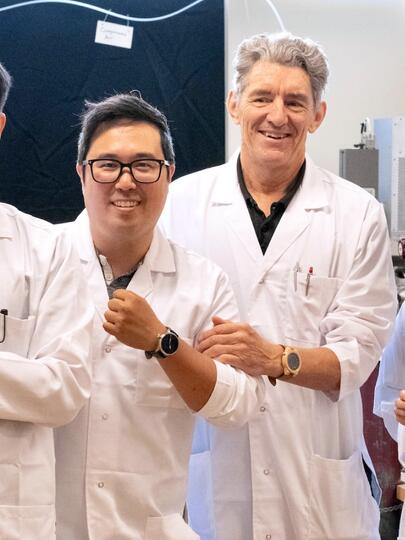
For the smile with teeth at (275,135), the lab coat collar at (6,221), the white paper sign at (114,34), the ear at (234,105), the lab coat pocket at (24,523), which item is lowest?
the lab coat pocket at (24,523)

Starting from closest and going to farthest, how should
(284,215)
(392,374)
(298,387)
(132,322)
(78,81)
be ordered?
(132,322) < (298,387) < (284,215) < (392,374) < (78,81)

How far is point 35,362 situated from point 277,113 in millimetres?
921

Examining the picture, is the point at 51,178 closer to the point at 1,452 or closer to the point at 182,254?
the point at 182,254

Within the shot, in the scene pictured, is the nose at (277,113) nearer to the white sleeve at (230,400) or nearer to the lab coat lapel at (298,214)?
the lab coat lapel at (298,214)

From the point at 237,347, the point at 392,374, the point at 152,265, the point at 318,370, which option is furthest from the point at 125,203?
the point at 392,374

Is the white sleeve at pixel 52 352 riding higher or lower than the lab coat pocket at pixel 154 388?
higher

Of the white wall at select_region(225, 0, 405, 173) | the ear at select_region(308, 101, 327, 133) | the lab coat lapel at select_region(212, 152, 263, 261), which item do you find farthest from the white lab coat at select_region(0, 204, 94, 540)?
the white wall at select_region(225, 0, 405, 173)

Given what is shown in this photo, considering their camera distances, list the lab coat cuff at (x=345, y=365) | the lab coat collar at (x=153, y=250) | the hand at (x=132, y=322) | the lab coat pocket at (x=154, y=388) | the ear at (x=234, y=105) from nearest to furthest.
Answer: the hand at (x=132, y=322) < the lab coat pocket at (x=154, y=388) < the lab coat collar at (x=153, y=250) < the lab coat cuff at (x=345, y=365) < the ear at (x=234, y=105)

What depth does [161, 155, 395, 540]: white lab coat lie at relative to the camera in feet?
6.05

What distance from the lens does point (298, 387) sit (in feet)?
6.15

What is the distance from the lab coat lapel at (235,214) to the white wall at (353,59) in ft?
6.68

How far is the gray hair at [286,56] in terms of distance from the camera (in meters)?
1.92

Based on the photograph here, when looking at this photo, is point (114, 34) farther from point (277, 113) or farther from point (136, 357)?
point (136, 357)

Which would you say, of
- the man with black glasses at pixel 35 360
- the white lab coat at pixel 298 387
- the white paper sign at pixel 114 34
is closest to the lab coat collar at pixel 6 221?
the man with black glasses at pixel 35 360
